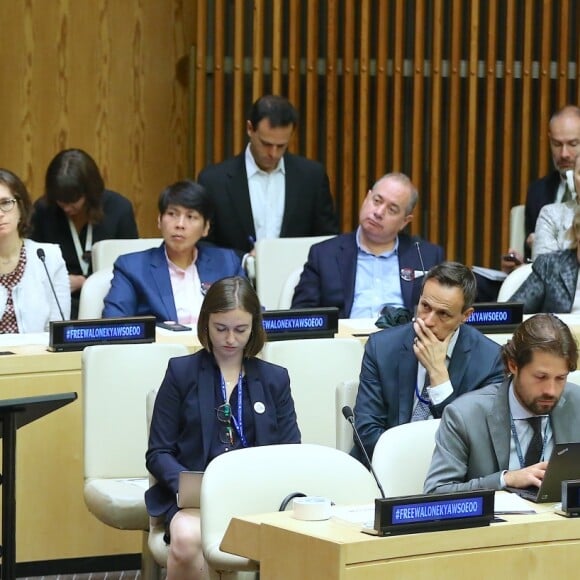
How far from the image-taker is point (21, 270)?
19.5 ft

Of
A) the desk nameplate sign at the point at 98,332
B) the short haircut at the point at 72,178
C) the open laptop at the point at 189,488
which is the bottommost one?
the open laptop at the point at 189,488

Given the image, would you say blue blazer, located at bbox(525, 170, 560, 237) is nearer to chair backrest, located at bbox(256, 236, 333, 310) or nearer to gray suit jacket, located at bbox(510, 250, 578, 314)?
gray suit jacket, located at bbox(510, 250, 578, 314)

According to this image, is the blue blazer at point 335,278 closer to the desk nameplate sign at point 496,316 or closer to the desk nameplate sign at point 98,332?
the desk nameplate sign at point 496,316

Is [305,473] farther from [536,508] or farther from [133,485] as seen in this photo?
[133,485]

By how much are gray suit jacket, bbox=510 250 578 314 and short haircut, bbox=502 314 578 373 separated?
2.04m

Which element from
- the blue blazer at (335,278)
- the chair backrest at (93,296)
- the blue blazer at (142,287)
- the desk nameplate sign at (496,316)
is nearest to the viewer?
the desk nameplate sign at (496,316)

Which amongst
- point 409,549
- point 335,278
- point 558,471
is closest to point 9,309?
point 335,278

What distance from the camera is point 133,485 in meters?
4.92

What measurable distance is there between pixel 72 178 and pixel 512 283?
203cm

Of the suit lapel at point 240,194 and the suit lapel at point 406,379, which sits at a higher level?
the suit lapel at point 240,194

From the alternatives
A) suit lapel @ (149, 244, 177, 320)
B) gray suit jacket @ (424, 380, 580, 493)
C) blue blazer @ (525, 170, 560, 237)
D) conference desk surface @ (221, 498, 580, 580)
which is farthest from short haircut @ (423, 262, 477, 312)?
blue blazer @ (525, 170, 560, 237)

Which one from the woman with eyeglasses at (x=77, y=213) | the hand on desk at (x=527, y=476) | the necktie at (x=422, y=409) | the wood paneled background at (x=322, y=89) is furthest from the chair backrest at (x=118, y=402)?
the wood paneled background at (x=322, y=89)

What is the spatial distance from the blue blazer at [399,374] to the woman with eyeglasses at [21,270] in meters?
1.71

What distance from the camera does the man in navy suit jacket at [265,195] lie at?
7.25m
